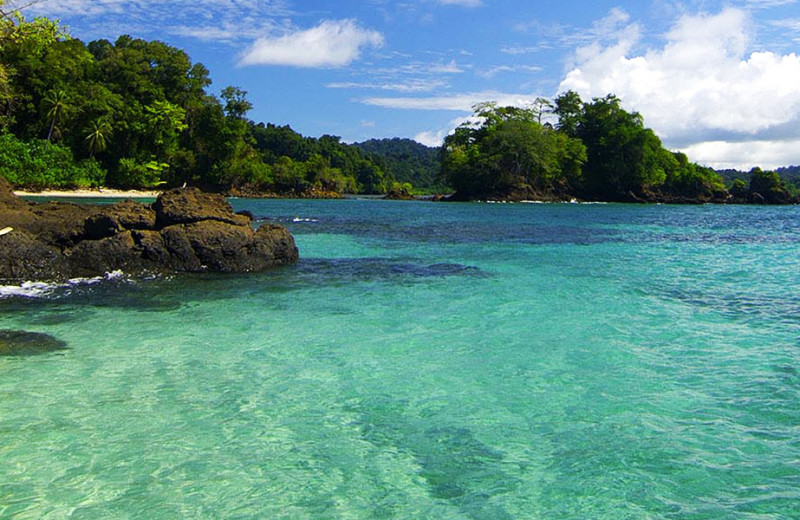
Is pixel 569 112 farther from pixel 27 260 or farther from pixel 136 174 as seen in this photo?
pixel 27 260

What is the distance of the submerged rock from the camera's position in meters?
7.64

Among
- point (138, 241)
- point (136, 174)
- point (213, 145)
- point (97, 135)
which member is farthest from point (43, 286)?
point (213, 145)

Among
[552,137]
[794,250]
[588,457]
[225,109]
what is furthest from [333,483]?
[552,137]

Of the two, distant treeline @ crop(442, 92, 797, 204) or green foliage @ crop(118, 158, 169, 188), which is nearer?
green foliage @ crop(118, 158, 169, 188)

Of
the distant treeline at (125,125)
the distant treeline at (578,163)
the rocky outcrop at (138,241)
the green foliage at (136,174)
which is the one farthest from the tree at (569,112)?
the rocky outcrop at (138,241)

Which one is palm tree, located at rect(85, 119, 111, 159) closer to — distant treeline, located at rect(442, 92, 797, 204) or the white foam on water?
distant treeline, located at rect(442, 92, 797, 204)

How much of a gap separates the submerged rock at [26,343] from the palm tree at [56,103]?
6047 centimetres

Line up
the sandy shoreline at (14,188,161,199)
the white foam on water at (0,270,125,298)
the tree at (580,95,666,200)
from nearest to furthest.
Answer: the white foam on water at (0,270,125,298) < the sandy shoreline at (14,188,161,199) < the tree at (580,95,666,200)

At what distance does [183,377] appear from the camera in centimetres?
686

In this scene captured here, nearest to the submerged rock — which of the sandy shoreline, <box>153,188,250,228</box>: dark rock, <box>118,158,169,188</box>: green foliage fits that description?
<box>153,188,250,228</box>: dark rock

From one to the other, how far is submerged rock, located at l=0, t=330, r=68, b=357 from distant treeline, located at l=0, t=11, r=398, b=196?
153 ft

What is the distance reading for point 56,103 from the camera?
58969 millimetres

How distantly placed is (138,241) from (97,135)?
56.4m

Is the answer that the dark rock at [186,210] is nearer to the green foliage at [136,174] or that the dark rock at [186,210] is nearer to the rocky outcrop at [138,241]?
the rocky outcrop at [138,241]
